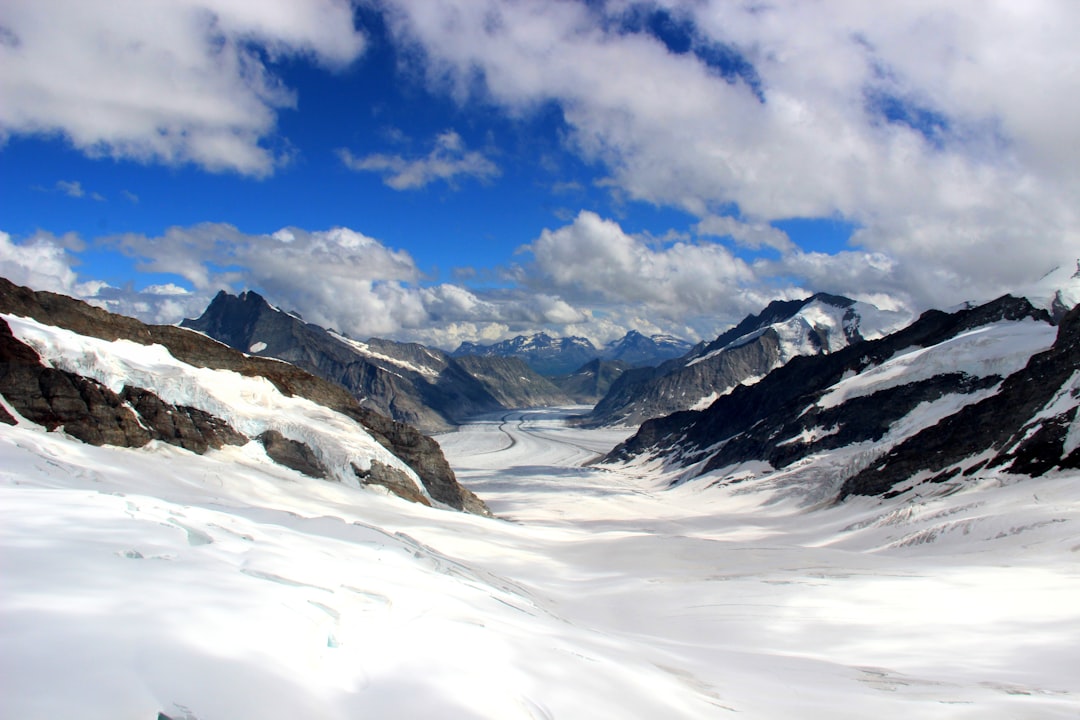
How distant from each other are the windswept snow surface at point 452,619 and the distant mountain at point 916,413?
86.7ft

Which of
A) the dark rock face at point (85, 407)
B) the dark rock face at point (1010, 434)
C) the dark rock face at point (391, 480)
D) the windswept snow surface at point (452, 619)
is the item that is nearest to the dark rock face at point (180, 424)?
the dark rock face at point (85, 407)

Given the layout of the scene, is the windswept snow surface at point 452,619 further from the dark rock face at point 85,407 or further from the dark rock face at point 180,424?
the dark rock face at point 180,424

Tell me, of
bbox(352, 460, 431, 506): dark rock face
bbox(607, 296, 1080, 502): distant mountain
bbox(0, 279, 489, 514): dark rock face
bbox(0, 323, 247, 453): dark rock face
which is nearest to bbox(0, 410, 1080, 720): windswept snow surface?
bbox(0, 323, 247, 453): dark rock face

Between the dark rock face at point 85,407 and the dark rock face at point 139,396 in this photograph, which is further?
the dark rock face at point 139,396

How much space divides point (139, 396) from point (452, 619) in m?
31.9

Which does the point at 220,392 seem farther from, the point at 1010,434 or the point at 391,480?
the point at 1010,434

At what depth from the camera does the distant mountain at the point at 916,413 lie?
52719 mm

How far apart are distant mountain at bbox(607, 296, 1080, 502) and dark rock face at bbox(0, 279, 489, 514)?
42.5 metres

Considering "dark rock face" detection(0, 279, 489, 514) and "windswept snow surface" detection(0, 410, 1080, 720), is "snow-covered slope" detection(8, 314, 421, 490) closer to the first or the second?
"dark rock face" detection(0, 279, 489, 514)

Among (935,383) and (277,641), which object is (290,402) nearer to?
(277,641)

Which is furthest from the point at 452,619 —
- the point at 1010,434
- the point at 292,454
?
the point at 1010,434

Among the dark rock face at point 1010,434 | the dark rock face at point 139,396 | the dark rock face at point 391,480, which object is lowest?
the dark rock face at point 391,480

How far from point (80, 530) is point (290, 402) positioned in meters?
37.6

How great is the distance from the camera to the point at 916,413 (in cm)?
7838
